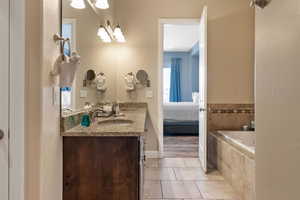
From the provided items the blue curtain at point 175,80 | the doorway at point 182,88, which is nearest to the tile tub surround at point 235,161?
the doorway at point 182,88

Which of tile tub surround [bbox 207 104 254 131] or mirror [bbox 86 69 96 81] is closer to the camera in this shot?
mirror [bbox 86 69 96 81]

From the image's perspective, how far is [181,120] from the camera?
6133 millimetres

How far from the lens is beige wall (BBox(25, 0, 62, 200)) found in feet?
4.23

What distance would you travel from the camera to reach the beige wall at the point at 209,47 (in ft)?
13.4

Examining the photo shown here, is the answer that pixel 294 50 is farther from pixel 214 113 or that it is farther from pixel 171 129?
pixel 171 129

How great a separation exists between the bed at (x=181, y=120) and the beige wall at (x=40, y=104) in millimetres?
4699

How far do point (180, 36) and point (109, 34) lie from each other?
12.3 ft

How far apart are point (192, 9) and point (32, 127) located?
3565 mm

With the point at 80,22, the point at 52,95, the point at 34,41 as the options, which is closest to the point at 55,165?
the point at 52,95

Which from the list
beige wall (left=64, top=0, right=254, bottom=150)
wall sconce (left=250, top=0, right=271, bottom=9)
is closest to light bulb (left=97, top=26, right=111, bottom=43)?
beige wall (left=64, top=0, right=254, bottom=150)
